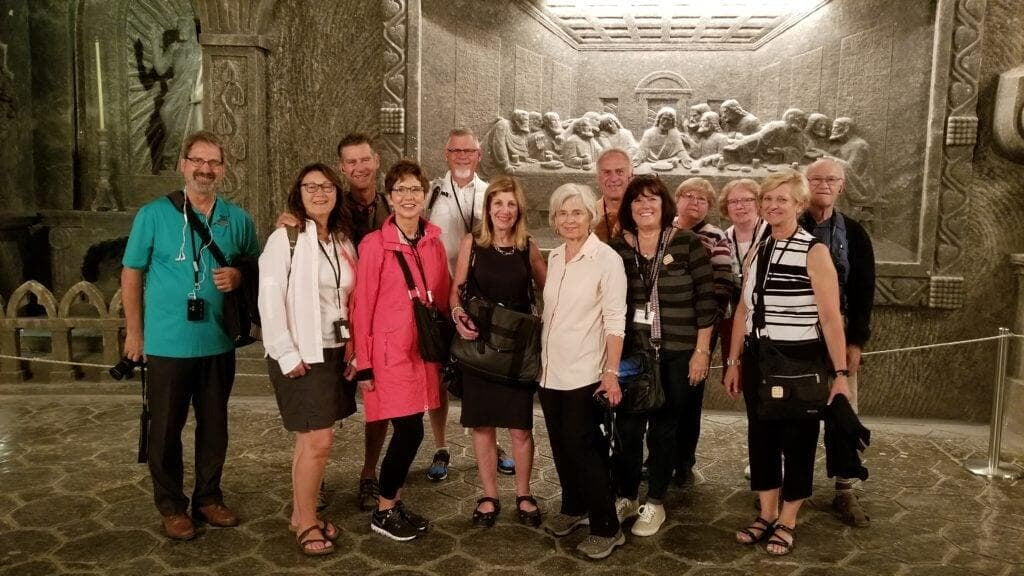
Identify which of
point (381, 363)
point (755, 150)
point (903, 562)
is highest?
point (755, 150)

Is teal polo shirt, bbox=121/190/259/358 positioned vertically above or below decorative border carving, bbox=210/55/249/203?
below

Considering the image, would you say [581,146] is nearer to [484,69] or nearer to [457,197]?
[484,69]

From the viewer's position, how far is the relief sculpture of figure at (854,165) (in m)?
6.21

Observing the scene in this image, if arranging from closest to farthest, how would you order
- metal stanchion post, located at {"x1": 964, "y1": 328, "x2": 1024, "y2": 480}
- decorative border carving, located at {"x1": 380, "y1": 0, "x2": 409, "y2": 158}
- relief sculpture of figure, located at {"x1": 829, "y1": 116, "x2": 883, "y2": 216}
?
metal stanchion post, located at {"x1": 964, "y1": 328, "x2": 1024, "y2": 480}, decorative border carving, located at {"x1": 380, "y1": 0, "x2": 409, "y2": 158}, relief sculpture of figure, located at {"x1": 829, "y1": 116, "x2": 883, "y2": 216}

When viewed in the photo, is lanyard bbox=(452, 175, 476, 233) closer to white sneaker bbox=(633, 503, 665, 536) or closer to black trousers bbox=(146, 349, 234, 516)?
black trousers bbox=(146, 349, 234, 516)

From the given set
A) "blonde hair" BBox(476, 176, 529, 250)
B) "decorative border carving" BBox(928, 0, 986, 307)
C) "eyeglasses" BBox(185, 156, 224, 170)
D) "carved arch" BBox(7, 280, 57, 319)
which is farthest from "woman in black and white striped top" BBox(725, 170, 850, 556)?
"carved arch" BBox(7, 280, 57, 319)

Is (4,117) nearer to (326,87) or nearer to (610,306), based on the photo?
(326,87)

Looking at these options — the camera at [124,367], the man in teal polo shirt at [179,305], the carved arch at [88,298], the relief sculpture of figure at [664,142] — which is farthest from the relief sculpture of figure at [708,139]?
the carved arch at [88,298]

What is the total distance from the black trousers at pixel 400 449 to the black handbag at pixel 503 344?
1.27 feet

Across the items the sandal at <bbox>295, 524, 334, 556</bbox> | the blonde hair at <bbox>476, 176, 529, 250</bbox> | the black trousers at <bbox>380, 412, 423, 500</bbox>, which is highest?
the blonde hair at <bbox>476, 176, 529, 250</bbox>

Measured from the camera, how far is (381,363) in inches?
126

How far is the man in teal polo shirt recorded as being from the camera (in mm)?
A: 3240

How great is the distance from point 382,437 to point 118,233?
6.79m

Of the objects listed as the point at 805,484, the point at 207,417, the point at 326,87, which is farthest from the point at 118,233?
the point at 805,484
